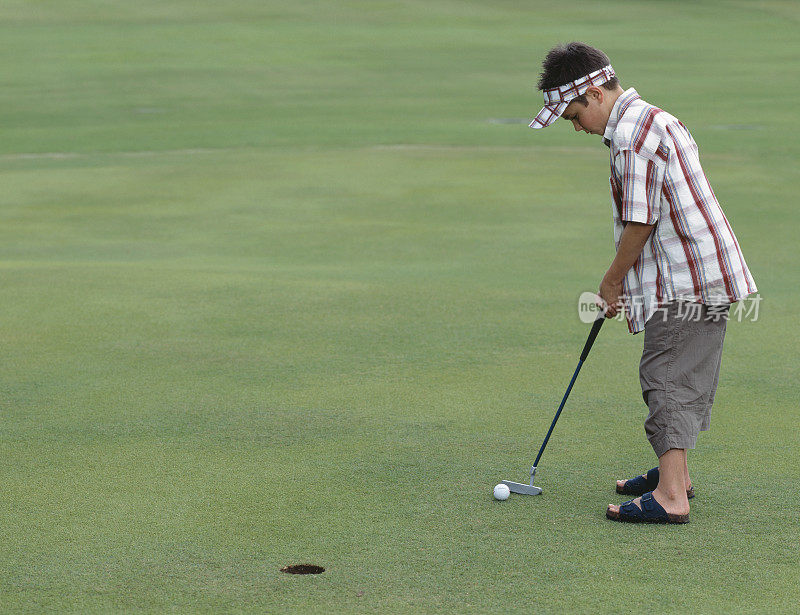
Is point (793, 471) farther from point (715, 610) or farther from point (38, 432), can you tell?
point (38, 432)

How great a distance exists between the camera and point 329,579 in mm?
3691

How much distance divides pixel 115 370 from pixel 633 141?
335cm

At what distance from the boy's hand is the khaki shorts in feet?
0.44

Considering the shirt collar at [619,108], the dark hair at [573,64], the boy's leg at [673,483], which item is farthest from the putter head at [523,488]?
the dark hair at [573,64]

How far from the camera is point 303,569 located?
378 cm

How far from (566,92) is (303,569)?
6.38ft

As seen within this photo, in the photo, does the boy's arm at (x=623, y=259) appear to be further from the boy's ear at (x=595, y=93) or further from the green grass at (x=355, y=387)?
the green grass at (x=355, y=387)

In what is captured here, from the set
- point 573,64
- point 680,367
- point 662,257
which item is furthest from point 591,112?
point 680,367

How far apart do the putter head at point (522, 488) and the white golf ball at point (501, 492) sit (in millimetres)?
51

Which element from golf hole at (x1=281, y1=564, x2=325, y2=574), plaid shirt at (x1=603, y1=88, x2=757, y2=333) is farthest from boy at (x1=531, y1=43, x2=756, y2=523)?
golf hole at (x1=281, y1=564, x2=325, y2=574)

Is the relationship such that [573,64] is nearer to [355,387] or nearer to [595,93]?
[595,93]

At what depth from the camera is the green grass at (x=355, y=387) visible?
3.78 meters

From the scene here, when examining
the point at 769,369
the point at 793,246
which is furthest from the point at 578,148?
the point at 769,369

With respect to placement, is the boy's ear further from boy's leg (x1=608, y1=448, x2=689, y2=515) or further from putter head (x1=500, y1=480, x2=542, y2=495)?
putter head (x1=500, y1=480, x2=542, y2=495)
